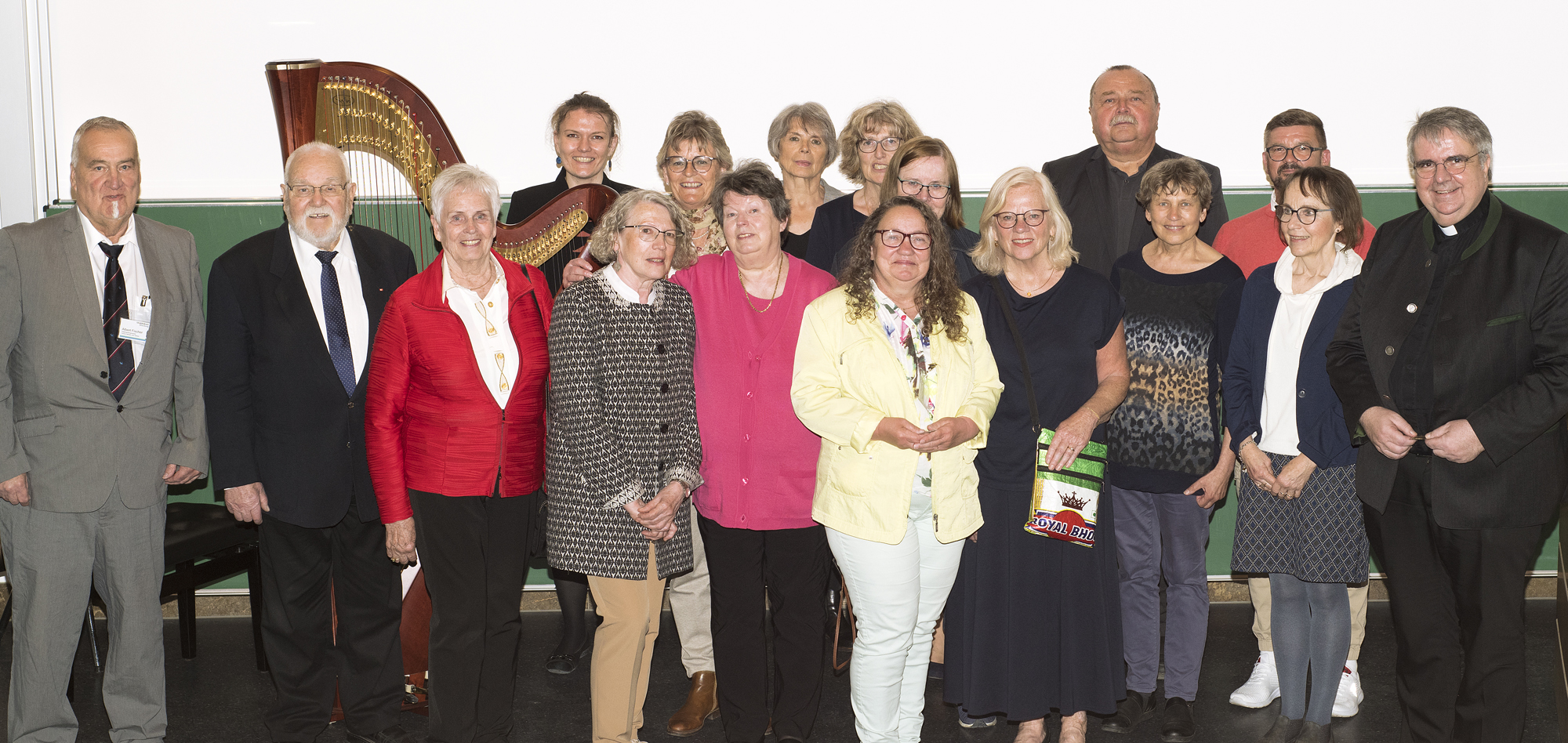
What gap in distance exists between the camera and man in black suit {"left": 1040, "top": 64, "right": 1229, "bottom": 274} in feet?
13.3

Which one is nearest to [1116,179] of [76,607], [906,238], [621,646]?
[906,238]

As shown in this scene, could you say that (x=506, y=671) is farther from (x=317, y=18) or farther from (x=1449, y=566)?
(x=317, y=18)

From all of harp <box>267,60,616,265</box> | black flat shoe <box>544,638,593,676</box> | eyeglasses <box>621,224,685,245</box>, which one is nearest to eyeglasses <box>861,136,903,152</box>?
harp <box>267,60,616,265</box>

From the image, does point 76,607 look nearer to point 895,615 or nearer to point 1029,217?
point 895,615

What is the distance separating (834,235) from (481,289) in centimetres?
123

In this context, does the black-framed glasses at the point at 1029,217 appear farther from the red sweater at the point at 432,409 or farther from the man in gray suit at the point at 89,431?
the man in gray suit at the point at 89,431

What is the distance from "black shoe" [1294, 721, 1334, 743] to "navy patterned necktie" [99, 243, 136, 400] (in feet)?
12.4

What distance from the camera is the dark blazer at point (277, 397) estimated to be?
3.21 meters

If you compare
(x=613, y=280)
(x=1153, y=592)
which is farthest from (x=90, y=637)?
(x=1153, y=592)

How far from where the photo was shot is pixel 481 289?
3.12m

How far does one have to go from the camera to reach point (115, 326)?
10.5 ft

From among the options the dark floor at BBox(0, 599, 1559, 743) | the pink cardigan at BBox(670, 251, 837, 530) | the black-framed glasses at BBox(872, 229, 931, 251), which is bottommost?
the dark floor at BBox(0, 599, 1559, 743)

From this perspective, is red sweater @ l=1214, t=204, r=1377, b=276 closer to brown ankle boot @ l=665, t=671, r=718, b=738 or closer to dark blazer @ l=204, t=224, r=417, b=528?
brown ankle boot @ l=665, t=671, r=718, b=738

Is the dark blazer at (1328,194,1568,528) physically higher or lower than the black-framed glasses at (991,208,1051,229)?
lower
